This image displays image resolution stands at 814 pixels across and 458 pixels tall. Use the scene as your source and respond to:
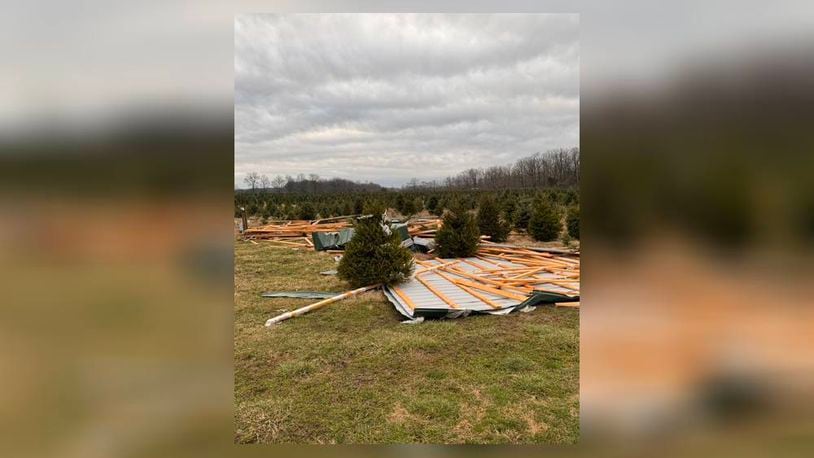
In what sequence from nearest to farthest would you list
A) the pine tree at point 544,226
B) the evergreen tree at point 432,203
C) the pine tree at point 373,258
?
the evergreen tree at point 432,203 → the pine tree at point 373,258 → the pine tree at point 544,226

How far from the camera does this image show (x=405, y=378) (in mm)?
2121

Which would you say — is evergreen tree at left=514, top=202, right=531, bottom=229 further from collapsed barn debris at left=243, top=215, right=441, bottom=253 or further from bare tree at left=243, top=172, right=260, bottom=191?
bare tree at left=243, top=172, right=260, bottom=191

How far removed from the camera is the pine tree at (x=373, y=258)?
13.4ft

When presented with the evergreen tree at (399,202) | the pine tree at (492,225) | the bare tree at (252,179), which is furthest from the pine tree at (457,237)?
the bare tree at (252,179)

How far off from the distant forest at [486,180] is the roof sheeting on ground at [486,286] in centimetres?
123

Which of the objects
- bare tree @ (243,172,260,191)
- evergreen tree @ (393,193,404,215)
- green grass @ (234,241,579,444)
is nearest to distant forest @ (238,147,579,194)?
bare tree @ (243,172,260,191)

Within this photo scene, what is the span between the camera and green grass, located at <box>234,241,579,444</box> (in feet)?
5.63

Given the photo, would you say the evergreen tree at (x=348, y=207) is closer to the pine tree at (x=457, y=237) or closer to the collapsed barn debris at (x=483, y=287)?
the collapsed barn debris at (x=483, y=287)
